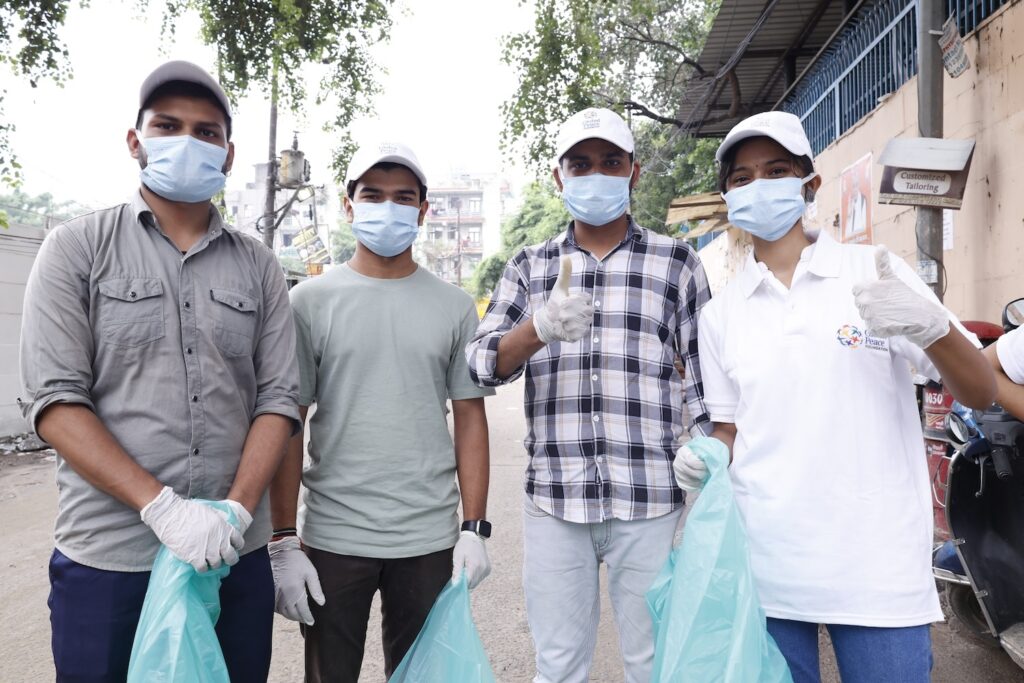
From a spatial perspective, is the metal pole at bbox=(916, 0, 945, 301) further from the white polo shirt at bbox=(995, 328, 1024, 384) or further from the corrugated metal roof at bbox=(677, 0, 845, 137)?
the corrugated metal roof at bbox=(677, 0, 845, 137)

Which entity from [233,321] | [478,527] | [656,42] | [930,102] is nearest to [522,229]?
[656,42]

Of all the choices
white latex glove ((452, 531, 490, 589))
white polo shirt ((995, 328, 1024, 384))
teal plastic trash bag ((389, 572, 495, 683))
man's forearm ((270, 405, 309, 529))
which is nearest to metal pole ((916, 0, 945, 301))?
white polo shirt ((995, 328, 1024, 384))

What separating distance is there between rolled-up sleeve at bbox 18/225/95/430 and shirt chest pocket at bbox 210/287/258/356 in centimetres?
28

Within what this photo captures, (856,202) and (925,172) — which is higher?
(856,202)

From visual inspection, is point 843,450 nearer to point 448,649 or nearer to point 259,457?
point 448,649

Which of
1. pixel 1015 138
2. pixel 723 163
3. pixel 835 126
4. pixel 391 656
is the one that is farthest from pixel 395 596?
pixel 835 126

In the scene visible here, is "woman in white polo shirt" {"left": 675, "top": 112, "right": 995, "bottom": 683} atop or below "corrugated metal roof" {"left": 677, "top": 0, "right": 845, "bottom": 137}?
below

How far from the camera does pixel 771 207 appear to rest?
197cm

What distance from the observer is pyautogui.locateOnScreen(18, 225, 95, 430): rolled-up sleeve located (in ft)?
5.52

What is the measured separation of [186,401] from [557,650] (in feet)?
3.91

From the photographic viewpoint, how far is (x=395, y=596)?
2.25 metres

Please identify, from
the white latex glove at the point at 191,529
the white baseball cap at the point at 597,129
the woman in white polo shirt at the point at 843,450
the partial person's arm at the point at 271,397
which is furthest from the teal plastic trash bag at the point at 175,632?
the white baseball cap at the point at 597,129

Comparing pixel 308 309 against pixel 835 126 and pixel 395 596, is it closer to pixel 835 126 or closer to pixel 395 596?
pixel 395 596

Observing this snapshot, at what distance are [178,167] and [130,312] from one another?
0.40m
